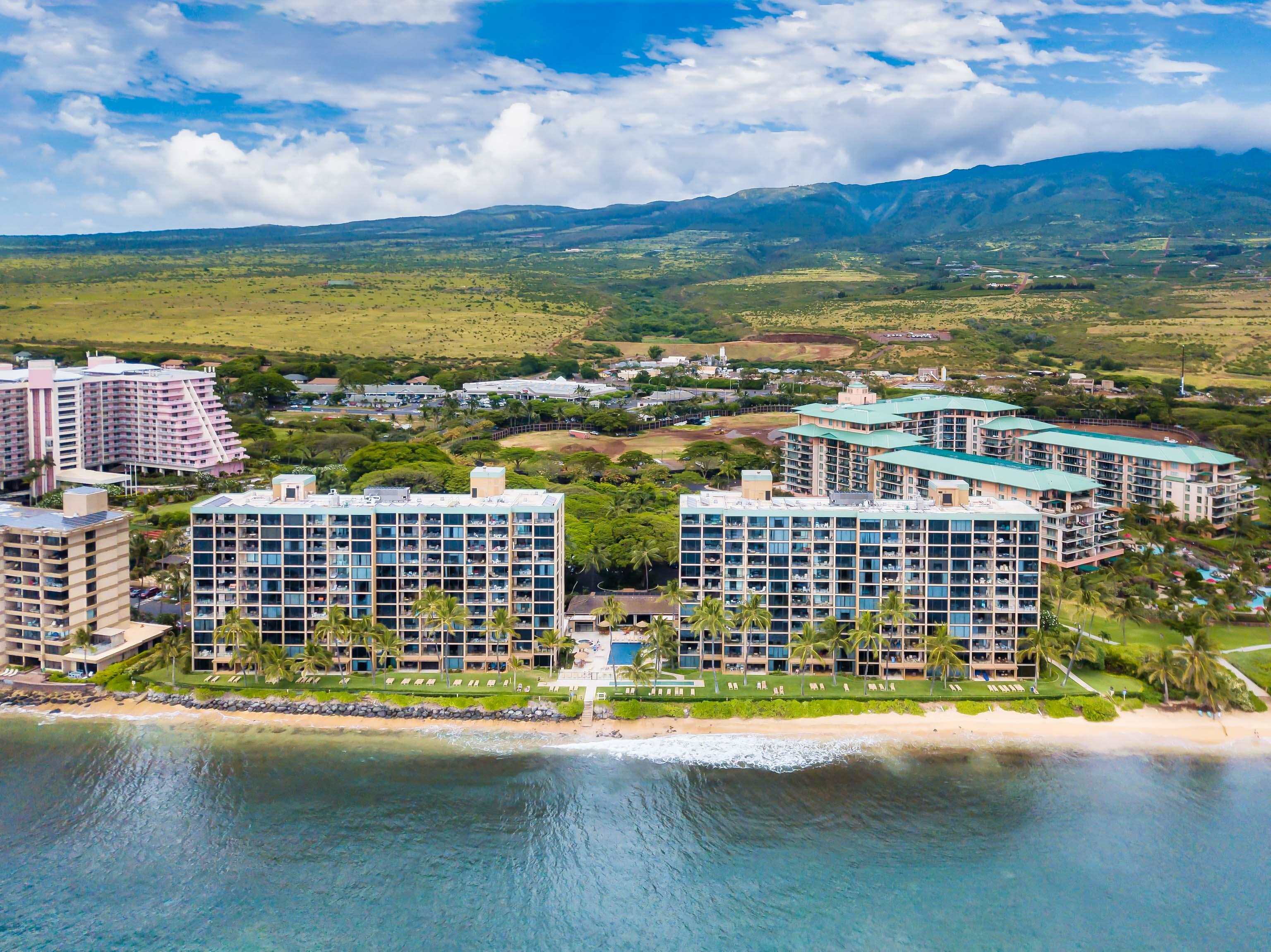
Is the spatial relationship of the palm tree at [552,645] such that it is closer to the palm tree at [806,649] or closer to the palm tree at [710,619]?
the palm tree at [710,619]

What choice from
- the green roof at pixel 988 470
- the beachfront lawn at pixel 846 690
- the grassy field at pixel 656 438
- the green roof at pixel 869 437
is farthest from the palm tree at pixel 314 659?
the grassy field at pixel 656 438

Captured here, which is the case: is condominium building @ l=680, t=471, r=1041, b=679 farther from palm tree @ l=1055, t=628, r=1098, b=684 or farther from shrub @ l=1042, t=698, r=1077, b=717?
shrub @ l=1042, t=698, r=1077, b=717

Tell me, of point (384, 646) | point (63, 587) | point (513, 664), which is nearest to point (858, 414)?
point (513, 664)

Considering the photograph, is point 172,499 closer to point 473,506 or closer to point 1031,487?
point 473,506

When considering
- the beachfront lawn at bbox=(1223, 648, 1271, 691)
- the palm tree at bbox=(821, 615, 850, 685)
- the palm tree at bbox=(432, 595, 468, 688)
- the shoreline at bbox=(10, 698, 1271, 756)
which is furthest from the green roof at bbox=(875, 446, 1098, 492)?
the palm tree at bbox=(432, 595, 468, 688)

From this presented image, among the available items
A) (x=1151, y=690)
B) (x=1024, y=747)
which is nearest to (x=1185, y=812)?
(x=1024, y=747)

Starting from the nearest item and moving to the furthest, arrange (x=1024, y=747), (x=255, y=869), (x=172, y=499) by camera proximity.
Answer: (x=255, y=869), (x=1024, y=747), (x=172, y=499)

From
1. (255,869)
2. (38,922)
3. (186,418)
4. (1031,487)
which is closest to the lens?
(38,922)

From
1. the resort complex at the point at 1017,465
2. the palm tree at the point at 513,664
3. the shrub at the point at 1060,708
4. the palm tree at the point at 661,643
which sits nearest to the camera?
the shrub at the point at 1060,708
